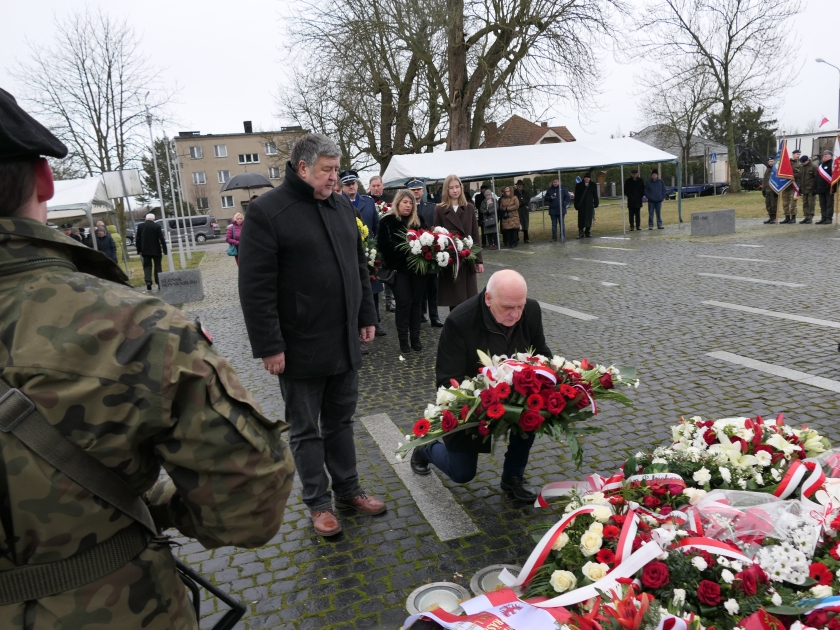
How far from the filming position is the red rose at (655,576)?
2.41 m

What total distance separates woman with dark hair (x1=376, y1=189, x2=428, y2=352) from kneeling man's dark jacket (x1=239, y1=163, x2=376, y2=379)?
410 cm

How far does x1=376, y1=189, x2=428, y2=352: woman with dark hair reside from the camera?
26.0 ft

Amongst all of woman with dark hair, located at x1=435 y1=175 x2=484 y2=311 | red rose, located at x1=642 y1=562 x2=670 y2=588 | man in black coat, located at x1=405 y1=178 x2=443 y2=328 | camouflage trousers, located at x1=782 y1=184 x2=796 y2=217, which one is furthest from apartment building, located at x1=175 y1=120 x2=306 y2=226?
red rose, located at x1=642 y1=562 x2=670 y2=588

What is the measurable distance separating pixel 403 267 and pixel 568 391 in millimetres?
4660

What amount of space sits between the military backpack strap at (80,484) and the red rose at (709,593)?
1.89 metres

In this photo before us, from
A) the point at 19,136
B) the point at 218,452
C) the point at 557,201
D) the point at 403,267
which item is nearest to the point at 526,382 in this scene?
the point at 218,452

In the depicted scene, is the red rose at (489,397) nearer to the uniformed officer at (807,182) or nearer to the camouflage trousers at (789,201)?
the uniformed officer at (807,182)

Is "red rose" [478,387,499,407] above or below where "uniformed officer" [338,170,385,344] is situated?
below

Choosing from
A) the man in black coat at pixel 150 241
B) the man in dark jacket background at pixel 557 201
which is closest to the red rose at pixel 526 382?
the man in black coat at pixel 150 241

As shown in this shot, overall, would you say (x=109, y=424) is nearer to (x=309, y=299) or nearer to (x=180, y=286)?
(x=309, y=299)

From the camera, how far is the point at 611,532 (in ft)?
8.89

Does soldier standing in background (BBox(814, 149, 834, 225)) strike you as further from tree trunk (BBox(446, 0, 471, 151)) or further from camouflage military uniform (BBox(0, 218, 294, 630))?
camouflage military uniform (BBox(0, 218, 294, 630))

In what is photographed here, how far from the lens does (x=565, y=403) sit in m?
3.48

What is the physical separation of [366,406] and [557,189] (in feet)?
55.9
